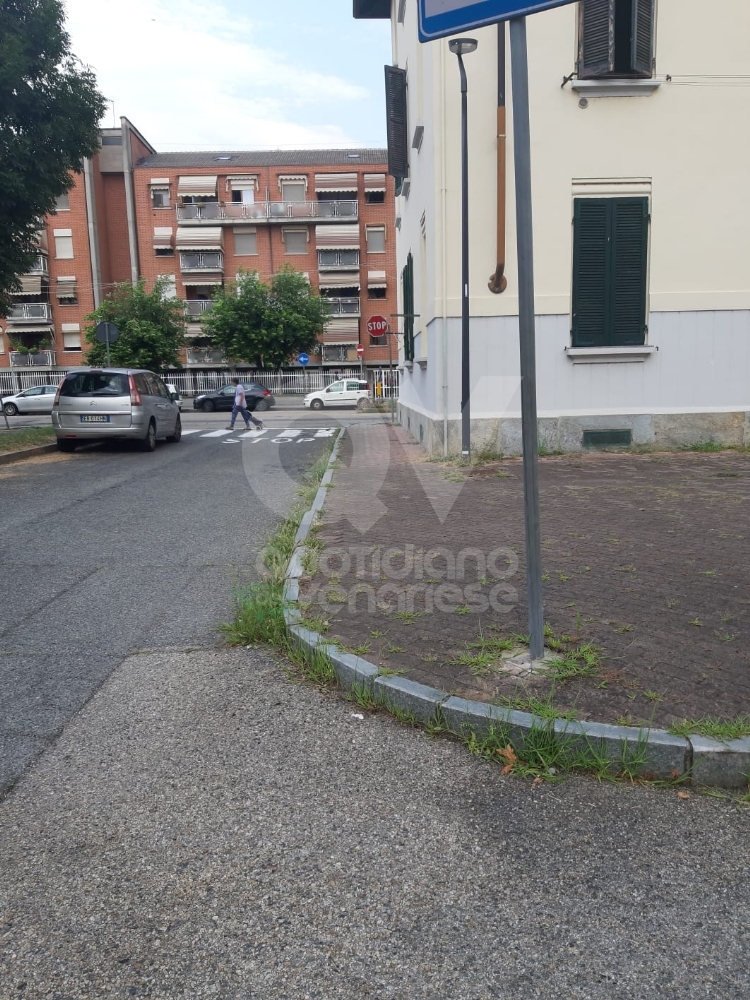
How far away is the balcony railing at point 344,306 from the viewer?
56469mm

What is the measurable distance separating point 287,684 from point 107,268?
60566mm

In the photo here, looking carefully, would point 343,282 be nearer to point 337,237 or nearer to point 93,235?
point 337,237

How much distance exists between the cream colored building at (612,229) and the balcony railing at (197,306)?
1846 inches

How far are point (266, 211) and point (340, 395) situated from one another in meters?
22.6

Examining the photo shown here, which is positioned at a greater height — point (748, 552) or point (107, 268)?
point (107, 268)

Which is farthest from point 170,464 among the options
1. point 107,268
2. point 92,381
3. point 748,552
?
point 107,268

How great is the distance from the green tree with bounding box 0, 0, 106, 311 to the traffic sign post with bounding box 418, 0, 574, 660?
40.2ft

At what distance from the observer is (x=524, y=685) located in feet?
11.6

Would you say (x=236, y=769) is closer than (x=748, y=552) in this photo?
Yes

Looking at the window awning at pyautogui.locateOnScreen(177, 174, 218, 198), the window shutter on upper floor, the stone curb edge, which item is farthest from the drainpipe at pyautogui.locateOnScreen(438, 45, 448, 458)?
the window awning at pyautogui.locateOnScreen(177, 174, 218, 198)

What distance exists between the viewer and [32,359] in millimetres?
54531

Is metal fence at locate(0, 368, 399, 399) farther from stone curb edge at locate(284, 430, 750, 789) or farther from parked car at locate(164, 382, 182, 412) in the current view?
stone curb edge at locate(284, 430, 750, 789)

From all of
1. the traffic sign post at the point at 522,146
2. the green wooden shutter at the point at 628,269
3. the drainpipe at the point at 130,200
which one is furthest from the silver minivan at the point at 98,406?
the drainpipe at the point at 130,200

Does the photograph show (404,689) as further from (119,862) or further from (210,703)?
(119,862)
